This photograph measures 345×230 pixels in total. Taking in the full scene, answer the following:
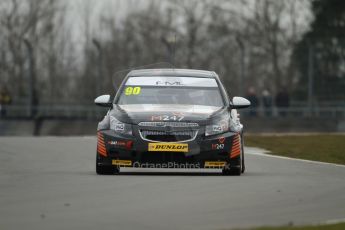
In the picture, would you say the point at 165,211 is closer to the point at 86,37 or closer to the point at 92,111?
the point at 92,111

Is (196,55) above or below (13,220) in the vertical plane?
below

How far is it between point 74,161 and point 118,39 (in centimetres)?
5915

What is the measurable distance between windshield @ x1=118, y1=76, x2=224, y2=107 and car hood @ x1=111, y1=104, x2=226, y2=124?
0.26 m

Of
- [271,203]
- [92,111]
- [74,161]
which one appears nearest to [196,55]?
[92,111]

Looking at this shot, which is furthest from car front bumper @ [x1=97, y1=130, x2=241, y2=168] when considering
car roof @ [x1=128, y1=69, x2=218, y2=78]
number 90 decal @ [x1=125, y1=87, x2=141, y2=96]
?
car roof @ [x1=128, y1=69, x2=218, y2=78]

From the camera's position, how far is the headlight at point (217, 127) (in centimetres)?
1633

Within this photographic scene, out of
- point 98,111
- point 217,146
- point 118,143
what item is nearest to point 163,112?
point 118,143

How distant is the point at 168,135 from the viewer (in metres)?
16.2

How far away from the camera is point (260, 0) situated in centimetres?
7131

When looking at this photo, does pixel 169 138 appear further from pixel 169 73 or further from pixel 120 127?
pixel 169 73

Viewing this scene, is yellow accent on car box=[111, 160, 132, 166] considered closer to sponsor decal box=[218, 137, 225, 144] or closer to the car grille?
the car grille

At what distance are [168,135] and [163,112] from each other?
41 cm

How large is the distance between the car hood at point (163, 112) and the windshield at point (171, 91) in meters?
0.26

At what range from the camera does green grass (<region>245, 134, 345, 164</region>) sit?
22.2m
